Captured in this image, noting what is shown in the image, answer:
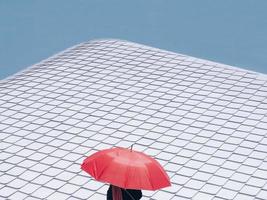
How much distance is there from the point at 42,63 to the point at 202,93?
1.89 m

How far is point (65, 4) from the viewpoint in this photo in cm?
1012

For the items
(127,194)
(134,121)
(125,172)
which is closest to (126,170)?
(125,172)

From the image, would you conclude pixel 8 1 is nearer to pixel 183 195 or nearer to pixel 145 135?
pixel 145 135

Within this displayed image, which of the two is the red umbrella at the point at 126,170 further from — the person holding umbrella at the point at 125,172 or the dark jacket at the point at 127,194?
the dark jacket at the point at 127,194

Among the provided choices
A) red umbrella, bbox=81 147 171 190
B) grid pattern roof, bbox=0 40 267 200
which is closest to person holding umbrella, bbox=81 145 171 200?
red umbrella, bbox=81 147 171 190

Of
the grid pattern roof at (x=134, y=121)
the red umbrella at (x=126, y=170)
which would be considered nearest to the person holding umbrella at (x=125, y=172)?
the red umbrella at (x=126, y=170)

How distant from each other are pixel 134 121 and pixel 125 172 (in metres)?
2.14

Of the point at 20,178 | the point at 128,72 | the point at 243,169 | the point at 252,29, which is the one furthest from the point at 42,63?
the point at 252,29

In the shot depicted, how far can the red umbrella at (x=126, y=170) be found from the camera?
→ 3.60m

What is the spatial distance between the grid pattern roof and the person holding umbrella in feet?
3.14

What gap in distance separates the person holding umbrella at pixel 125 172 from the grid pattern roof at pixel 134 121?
37.7 inches

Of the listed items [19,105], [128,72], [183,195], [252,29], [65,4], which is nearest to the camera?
[183,195]

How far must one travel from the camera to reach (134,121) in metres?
5.75

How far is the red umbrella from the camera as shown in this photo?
3604 mm
